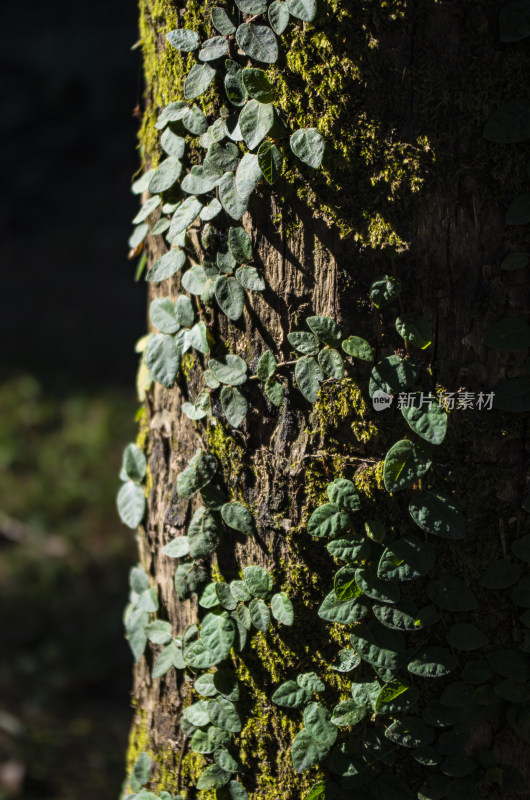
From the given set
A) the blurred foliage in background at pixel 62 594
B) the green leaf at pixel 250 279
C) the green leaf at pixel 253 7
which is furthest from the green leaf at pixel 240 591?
the blurred foliage in background at pixel 62 594

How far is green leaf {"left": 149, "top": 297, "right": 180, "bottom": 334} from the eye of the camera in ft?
4.59

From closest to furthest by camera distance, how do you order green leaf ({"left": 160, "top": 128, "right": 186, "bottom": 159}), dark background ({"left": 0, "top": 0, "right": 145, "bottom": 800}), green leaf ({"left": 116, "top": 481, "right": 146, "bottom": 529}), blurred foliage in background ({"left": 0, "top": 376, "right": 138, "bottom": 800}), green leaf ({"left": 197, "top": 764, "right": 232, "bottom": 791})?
green leaf ({"left": 160, "top": 128, "right": 186, "bottom": 159}) → green leaf ({"left": 197, "top": 764, "right": 232, "bottom": 791}) → green leaf ({"left": 116, "top": 481, "right": 146, "bottom": 529}) → blurred foliage in background ({"left": 0, "top": 376, "right": 138, "bottom": 800}) → dark background ({"left": 0, "top": 0, "right": 145, "bottom": 800})

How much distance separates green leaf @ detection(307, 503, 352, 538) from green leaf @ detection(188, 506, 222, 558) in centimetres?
22

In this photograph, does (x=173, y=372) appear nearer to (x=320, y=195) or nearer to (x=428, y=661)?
(x=320, y=195)

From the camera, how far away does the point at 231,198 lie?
1.23 meters

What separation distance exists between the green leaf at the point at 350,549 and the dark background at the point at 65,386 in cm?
108

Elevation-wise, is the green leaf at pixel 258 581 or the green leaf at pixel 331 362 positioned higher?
the green leaf at pixel 331 362

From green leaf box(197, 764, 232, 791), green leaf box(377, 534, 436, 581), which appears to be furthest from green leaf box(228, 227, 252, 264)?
green leaf box(197, 764, 232, 791)

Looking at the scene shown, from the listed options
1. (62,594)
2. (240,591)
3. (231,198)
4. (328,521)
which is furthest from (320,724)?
(62,594)

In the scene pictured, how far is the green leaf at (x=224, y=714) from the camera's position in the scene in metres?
1.38

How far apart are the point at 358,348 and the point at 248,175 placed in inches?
13.8

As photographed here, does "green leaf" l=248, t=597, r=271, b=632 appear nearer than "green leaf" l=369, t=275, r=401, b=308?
No

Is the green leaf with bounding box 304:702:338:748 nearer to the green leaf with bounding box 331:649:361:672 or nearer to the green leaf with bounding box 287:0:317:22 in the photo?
the green leaf with bounding box 331:649:361:672

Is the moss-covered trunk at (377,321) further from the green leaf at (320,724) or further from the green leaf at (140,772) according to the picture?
the green leaf at (140,772)
